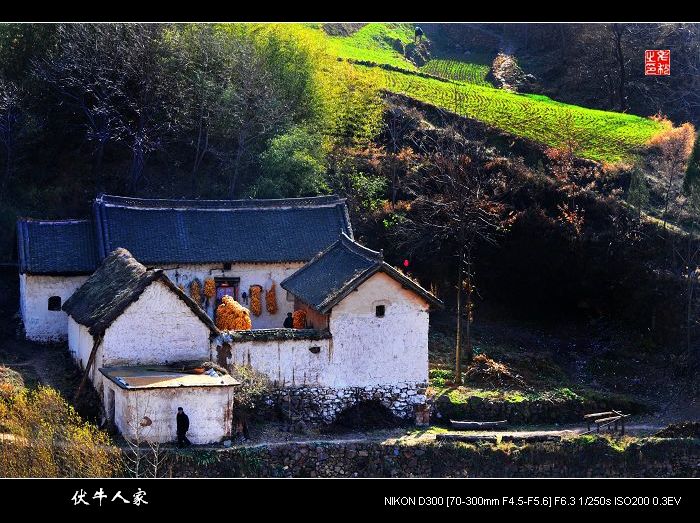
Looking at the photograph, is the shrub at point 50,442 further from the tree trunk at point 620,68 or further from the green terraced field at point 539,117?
the tree trunk at point 620,68

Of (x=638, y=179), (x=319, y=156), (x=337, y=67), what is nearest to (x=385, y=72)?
(x=337, y=67)

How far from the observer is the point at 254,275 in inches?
2195

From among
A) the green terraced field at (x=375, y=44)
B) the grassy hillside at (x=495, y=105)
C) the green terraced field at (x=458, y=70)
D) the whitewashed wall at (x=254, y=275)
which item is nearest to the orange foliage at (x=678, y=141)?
the grassy hillside at (x=495, y=105)

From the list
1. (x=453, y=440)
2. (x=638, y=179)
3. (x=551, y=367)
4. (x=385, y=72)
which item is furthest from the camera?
(x=385, y=72)

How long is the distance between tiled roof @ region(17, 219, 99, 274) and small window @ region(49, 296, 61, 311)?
3.16 feet

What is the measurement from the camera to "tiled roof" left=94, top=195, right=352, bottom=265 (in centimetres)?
5506

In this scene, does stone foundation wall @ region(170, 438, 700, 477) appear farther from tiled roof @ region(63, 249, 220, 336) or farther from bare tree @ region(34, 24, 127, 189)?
bare tree @ region(34, 24, 127, 189)

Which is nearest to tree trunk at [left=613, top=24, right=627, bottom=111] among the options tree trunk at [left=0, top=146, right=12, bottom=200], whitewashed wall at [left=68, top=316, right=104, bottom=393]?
tree trunk at [left=0, top=146, right=12, bottom=200]

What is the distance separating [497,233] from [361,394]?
52.9 ft

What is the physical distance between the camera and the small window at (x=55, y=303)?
53219mm

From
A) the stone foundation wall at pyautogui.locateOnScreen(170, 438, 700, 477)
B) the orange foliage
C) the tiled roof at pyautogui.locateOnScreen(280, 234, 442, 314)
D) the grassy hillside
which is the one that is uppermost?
the grassy hillside

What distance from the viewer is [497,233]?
204 feet

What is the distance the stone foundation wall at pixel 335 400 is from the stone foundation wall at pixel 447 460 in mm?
2355

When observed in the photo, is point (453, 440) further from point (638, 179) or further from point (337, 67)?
point (337, 67)
